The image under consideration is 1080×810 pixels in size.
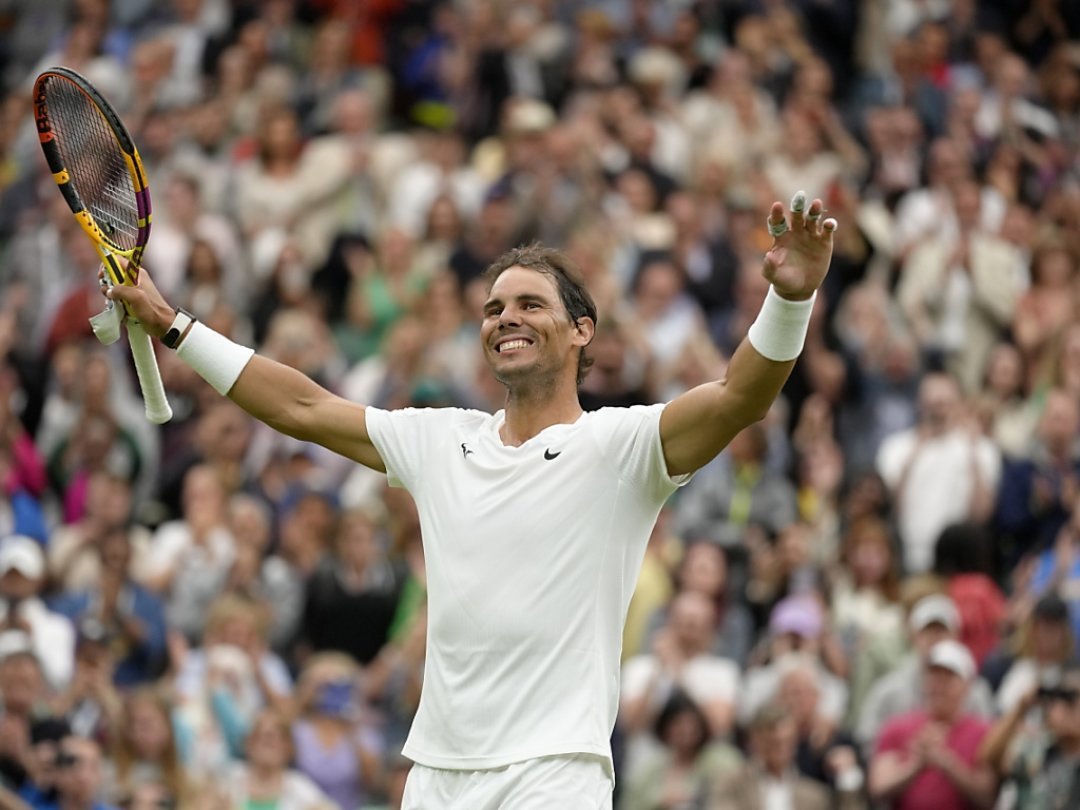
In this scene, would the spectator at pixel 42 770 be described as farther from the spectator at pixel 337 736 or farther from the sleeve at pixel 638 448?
the sleeve at pixel 638 448

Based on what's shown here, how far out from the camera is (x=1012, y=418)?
13453mm

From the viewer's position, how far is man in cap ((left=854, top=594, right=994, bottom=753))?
1103 centimetres

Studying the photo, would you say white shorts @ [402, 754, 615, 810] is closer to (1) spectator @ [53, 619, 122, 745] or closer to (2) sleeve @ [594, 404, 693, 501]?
(2) sleeve @ [594, 404, 693, 501]

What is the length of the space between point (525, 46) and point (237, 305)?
12.1 ft

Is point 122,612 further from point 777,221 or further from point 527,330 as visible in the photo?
point 777,221

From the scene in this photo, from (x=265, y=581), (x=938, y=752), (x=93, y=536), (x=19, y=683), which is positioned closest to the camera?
(x=938, y=752)

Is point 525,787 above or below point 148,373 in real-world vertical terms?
below

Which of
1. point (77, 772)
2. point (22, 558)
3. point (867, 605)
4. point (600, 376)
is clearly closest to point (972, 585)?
point (867, 605)

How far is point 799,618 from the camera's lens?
1149 cm

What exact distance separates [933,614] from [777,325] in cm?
558

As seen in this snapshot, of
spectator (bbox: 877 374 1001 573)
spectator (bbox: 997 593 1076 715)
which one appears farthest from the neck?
spectator (bbox: 877 374 1001 573)

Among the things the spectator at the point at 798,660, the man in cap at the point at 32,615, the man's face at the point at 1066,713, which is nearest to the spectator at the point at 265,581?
the man in cap at the point at 32,615

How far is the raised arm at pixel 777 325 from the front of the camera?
5836mm

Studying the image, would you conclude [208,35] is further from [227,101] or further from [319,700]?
[319,700]
